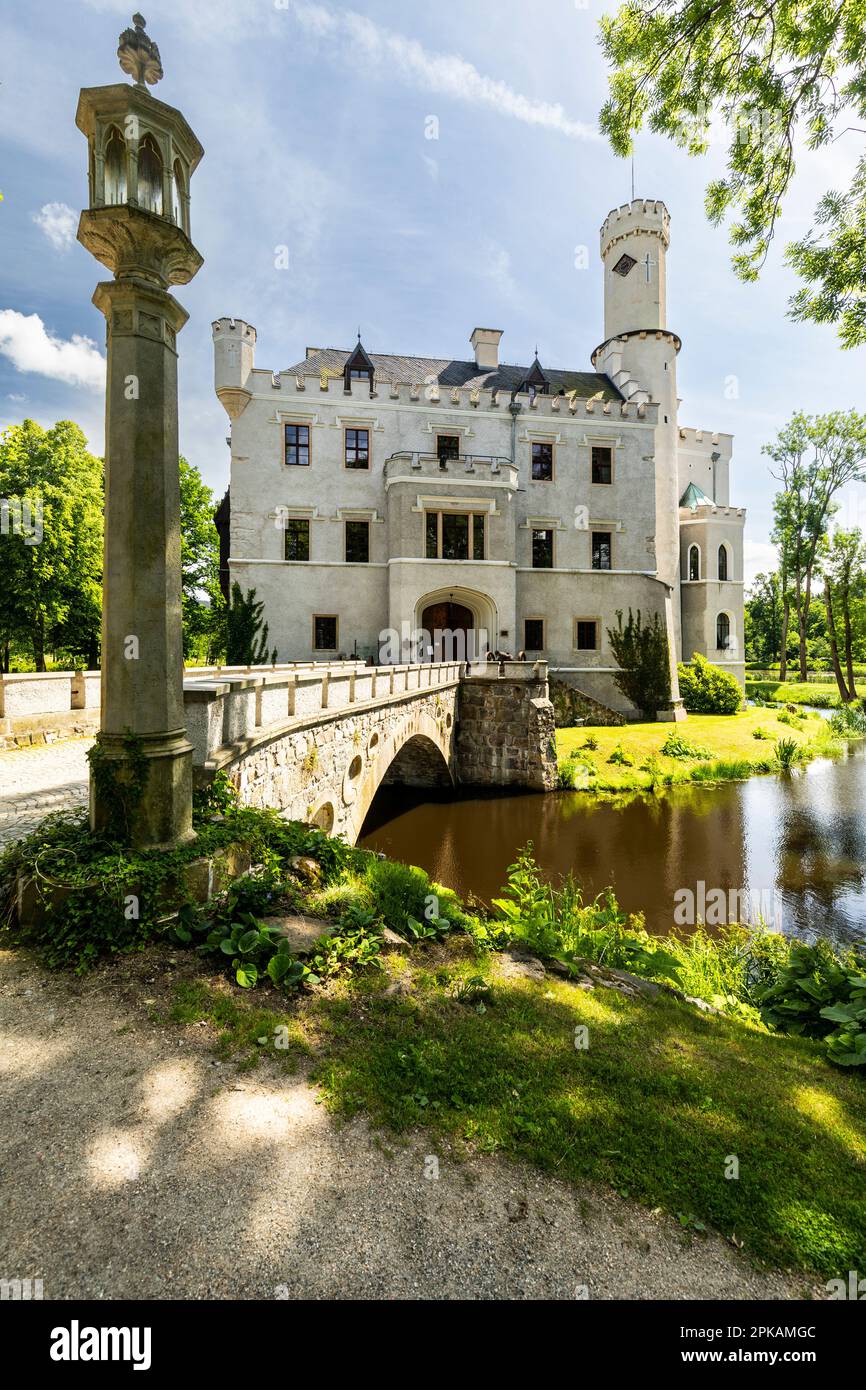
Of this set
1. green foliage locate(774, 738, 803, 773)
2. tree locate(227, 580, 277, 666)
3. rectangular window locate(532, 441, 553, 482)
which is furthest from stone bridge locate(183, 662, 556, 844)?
rectangular window locate(532, 441, 553, 482)

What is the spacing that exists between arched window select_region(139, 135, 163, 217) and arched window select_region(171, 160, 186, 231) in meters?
0.08

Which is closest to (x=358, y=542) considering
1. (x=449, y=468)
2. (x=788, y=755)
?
(x=449, y=468)

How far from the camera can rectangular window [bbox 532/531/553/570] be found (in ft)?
89.1

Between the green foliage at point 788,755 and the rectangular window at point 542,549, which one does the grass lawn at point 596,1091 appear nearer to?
the green foliage at point 788,755

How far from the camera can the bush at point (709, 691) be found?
28297mm

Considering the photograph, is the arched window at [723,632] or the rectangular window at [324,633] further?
the arched window at [723,632]

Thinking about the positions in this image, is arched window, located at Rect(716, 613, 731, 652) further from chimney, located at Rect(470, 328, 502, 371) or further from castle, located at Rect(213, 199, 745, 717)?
chimney, located at Rect(470, 328, 502, 371)

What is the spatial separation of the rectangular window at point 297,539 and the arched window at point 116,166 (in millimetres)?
20961

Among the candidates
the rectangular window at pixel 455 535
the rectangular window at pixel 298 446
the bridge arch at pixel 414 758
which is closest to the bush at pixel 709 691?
the rectangular window at pixel 455 535

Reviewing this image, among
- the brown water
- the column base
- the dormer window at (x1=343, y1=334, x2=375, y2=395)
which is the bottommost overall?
the brown water

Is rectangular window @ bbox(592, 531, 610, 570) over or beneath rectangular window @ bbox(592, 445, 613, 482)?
beneath

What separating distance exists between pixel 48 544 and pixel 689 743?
24.8 metres
